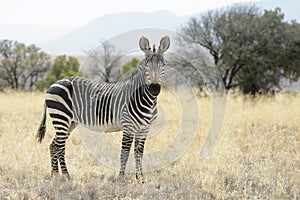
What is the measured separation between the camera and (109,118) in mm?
5164

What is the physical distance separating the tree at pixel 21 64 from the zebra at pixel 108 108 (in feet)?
60.4

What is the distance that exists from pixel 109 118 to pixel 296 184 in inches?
104

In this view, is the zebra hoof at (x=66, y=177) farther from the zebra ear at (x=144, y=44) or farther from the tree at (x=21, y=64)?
the tree at (x=21, y=64)

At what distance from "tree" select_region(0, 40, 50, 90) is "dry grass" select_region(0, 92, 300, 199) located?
1522 centimetres

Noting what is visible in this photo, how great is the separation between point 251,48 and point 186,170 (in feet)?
36.1

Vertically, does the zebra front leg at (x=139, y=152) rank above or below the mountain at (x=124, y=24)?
below

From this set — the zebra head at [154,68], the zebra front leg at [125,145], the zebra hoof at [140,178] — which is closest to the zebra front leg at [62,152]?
the zebra front leg at [125,145]

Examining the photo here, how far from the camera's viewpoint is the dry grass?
15.2ft

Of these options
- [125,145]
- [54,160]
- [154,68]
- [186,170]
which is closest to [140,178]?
[125,145]

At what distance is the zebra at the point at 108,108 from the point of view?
4.90 meters

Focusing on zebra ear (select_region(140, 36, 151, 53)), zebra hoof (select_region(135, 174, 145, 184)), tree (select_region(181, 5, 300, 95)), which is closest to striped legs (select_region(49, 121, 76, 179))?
zebra hoof (select_region(135, 174, 145, 184))

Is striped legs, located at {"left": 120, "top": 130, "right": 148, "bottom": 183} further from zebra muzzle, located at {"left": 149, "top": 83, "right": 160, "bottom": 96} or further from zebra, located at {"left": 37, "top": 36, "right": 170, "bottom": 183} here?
Result: zebra muzzle, located at {"left": 149, "top": 83, "right": 160, "bottom": 96}

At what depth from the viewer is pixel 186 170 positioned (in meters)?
5.62

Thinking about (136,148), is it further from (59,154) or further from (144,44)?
(144,44)
